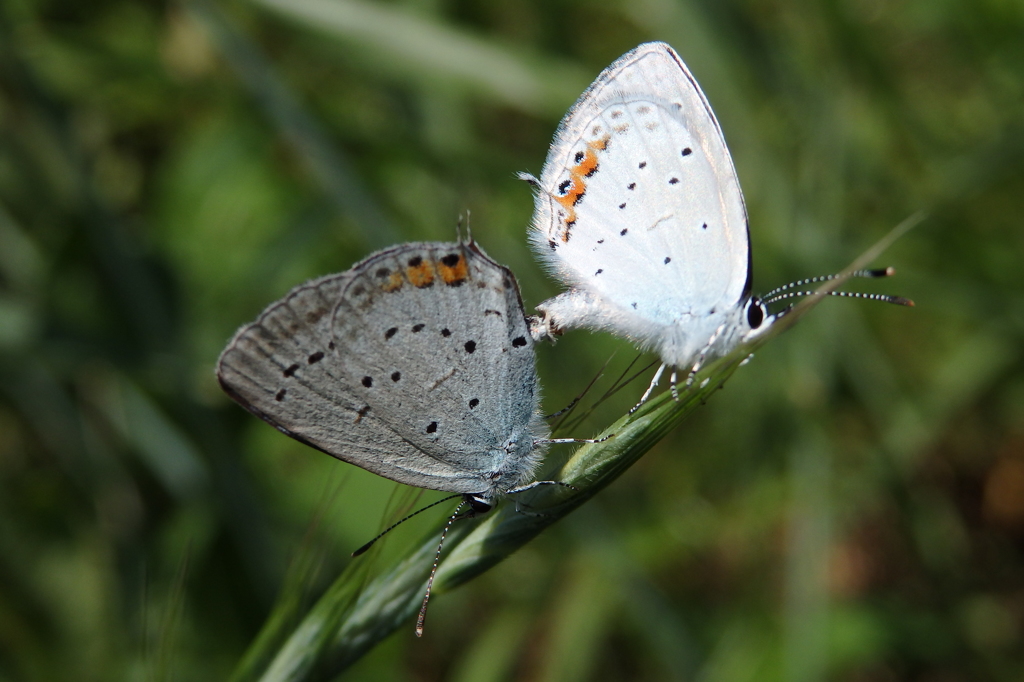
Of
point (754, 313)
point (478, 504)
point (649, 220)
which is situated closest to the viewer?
point (478, 504)

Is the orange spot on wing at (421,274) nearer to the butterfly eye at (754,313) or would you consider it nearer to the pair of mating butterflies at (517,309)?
the pair of mating butterflies at (517,309)

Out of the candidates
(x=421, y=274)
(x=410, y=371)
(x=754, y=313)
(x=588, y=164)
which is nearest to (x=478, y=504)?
(x=410, y=371)

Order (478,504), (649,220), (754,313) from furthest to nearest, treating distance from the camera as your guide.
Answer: (649,220) < (754,313) < (478,504)

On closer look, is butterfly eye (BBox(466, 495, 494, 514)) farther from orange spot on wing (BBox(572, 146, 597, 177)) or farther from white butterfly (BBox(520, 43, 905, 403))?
orange spot on wing (BBox(572, 146, 597, 177))

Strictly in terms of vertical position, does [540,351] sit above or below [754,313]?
below

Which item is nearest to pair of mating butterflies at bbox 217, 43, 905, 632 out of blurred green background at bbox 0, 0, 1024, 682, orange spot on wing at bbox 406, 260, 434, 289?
orange spot on wing at bbox 406, 260, 434, 289

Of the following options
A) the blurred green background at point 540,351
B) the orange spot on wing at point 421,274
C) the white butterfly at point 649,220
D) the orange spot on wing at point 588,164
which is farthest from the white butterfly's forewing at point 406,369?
the blurred green background at point 540,351

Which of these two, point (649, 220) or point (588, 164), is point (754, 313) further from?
point (588, 164)
